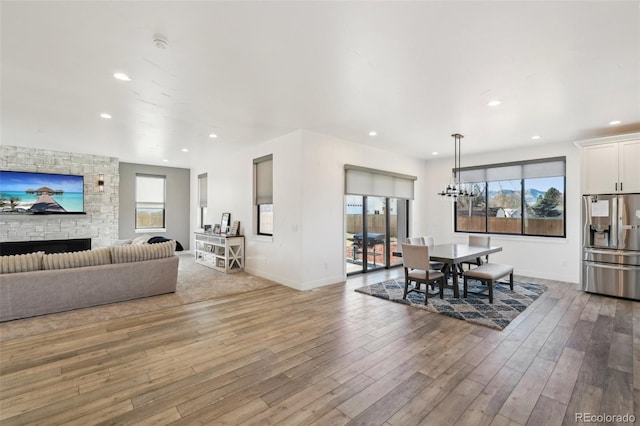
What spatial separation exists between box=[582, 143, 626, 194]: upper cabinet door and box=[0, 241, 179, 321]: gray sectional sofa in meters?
7.22

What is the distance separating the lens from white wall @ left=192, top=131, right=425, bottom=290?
517 cm

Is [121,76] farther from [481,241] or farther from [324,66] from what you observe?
[481,241]

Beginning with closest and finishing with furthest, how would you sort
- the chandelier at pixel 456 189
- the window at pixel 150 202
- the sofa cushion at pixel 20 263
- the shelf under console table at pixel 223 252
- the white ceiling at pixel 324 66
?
1. the white ceiling at pixel 324 66
2. the sofa cushion at pixel 20 263
3. the chandelier at pixel 456 189
4. the shelf under console table at pixel 223 252
5. the window at pixel 150 202

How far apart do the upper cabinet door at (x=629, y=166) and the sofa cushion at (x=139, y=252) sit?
24.9 feet

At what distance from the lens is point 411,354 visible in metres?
2.84

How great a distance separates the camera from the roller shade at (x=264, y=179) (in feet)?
19.5

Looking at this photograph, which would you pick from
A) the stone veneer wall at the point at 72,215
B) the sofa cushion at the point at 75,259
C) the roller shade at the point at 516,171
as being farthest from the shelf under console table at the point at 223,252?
the roller shade at the point at 516,171

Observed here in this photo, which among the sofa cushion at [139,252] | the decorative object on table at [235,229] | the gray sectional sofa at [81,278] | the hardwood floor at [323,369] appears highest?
the decorative object on table at [235,229]

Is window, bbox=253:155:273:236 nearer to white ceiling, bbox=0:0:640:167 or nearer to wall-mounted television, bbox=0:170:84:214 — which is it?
white ceiling, bbox=0:0:640:167

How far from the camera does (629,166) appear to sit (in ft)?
15.4

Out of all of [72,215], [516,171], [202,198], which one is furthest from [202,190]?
[516,171]

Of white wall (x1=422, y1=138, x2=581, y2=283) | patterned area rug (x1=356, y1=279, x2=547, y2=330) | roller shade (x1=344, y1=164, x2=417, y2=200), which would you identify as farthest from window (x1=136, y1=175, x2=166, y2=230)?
white wall (x1=422, y1=138, x2=581, y2=283)

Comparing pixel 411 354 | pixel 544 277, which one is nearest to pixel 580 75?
pixel 411 354

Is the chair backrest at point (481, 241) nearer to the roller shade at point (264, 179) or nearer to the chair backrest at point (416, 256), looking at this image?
the chair backrest at point (416, 256)
